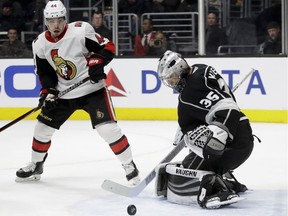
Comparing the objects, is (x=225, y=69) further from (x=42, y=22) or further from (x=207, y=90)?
(x=207, y=90)

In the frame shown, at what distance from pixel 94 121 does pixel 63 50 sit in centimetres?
44

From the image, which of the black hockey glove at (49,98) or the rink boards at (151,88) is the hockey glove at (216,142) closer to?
the black hockey glove at (49,98)

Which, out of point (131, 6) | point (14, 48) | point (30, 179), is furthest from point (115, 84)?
point (30, 179)

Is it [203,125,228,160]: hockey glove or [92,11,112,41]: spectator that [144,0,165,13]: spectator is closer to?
[92,11,112,41]: spectator

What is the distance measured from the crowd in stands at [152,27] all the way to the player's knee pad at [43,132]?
3.42 metres

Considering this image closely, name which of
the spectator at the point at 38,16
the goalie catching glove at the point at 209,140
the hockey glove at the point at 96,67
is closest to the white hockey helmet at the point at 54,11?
the hockey glove at the point at 96,67

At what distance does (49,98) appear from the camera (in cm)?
459

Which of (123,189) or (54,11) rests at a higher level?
(54,11)

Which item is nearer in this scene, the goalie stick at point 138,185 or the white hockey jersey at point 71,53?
the goalie stick at point 138,185

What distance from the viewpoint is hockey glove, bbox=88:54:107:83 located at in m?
4.50

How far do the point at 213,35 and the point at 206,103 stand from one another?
4.23 meters

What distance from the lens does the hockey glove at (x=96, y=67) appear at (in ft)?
14.8

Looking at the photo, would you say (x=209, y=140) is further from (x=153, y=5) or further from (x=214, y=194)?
(x=153, y=5)

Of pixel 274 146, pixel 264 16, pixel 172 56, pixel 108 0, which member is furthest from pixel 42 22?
pixel 172 56
